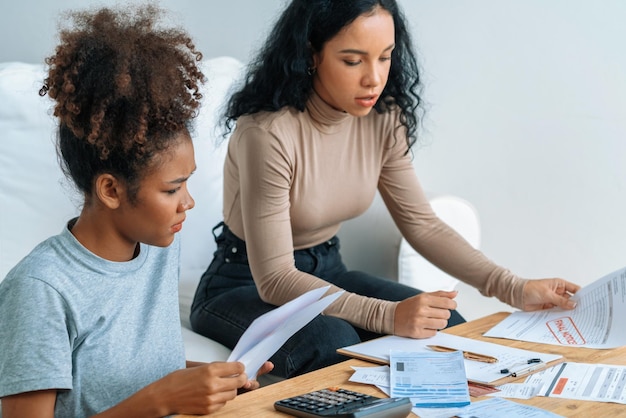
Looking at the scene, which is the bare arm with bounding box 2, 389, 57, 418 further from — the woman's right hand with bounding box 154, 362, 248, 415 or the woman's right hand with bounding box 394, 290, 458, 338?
the woman's right hand with bounding box 394, 290, 458, 338

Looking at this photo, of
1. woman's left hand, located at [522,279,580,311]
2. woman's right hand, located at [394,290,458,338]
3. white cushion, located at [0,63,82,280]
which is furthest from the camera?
white cushion, located at [0,63,82,280]

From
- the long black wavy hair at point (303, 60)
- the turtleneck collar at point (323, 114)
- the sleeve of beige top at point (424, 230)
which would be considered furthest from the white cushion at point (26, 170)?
the sleeve of beige top at point (424, 230)

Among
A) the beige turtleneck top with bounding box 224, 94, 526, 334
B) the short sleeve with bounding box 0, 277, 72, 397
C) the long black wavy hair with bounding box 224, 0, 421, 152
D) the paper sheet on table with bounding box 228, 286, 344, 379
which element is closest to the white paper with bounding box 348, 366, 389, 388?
the paper sheet on table with bounding box 228, 286, 344, 379

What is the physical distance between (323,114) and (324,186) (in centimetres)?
15

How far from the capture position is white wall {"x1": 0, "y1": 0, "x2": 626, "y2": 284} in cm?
209

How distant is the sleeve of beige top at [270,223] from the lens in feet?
5.17

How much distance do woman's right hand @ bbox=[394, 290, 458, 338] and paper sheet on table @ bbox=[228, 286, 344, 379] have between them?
29 centimetres

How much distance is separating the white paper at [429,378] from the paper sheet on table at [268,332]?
0.15 metres

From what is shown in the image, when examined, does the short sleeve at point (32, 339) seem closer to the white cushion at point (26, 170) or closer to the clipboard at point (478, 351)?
the clipboard at point (478, 351)

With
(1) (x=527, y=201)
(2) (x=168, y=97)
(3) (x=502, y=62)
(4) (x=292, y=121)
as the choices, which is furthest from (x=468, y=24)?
(2) (x=168, y=97)

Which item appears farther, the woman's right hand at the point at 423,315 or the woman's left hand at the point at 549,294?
the woman's left hand at the point at 549,294

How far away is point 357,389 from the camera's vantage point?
113cm

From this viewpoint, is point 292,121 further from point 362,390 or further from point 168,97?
point 362,390

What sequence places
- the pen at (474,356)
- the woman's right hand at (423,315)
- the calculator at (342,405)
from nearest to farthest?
the calculator at (342,405), the pen at (474,356), the woman's right hand at (423,315)
